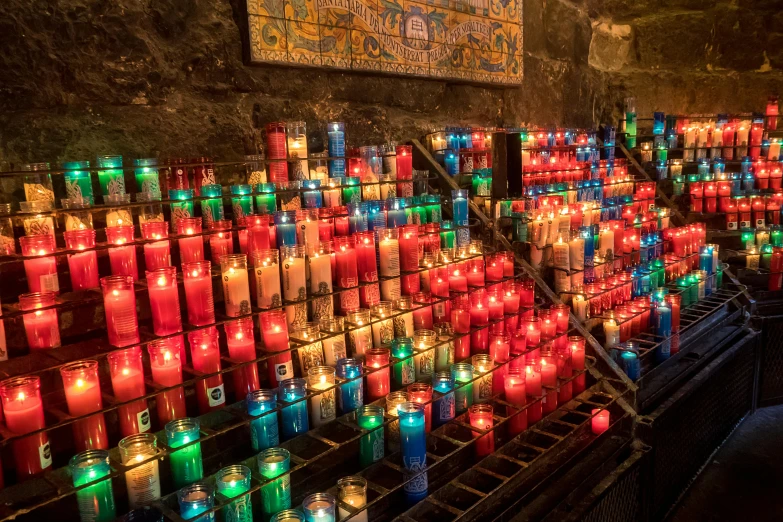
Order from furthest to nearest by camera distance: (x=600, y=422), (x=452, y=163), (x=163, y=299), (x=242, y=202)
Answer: (x=452, y=163)
(x=600, y=422)
(x=242, y=202)
(x=163, y=299)

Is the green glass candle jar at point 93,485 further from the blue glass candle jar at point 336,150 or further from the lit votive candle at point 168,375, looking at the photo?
the blue glass candle jar at point 336,150

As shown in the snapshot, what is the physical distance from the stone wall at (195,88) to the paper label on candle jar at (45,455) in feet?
4.26

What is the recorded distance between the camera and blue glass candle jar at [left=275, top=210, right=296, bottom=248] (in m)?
2.38

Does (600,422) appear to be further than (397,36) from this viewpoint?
No

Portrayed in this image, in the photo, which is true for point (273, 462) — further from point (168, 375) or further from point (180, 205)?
point (180, 205)

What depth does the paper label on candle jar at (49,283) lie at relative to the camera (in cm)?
194

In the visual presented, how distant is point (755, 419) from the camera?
155 inches

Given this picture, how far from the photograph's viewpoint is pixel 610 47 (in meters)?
5.93

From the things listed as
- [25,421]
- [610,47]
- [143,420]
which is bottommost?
[143,420]

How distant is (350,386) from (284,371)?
26 cm

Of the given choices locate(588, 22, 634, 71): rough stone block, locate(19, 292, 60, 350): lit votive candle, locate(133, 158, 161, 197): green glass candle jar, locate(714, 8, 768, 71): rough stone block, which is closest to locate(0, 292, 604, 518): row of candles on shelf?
locate(19, 292, 60, 350): lit votive candle

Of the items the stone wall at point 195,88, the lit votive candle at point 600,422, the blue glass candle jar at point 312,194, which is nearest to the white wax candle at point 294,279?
the blue glass candle jar at point 312,194

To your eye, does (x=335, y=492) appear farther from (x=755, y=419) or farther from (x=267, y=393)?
(x=755, y=419)

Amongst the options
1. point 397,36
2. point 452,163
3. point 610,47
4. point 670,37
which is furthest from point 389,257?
point 670,37
